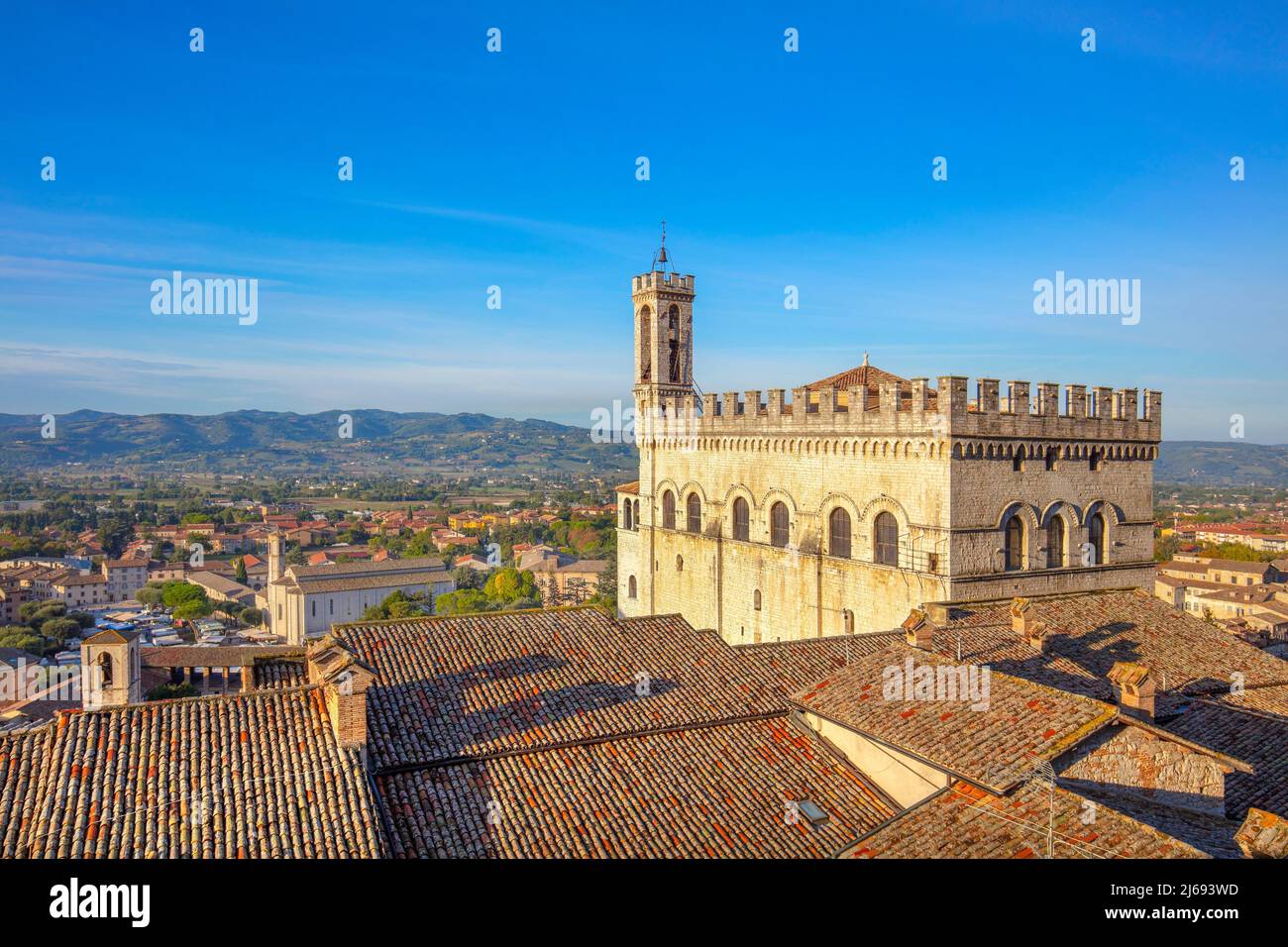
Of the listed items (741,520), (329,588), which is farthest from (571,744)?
(329,588)

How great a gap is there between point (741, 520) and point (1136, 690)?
53.4 ft

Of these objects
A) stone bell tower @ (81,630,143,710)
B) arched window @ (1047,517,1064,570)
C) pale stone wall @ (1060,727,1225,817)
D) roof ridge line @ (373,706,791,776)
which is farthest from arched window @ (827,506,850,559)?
stone bell tower @ (81,630,143,710)

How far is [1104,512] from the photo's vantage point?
25594 mm

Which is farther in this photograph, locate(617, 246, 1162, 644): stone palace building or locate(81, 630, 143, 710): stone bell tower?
locate(617, 246, 1162, 644): stone palace building

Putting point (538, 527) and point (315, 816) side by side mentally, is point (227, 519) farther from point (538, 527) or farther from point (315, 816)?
point (315, 816)

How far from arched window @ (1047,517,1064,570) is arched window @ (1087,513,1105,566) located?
1248 mm

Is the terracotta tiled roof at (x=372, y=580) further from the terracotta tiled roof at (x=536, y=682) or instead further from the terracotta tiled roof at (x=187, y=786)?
Answer: the terracotta tiled roof at (x=187, y=786)

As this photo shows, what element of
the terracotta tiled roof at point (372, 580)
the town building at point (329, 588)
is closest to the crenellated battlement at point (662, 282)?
the town building at point (329, 588)

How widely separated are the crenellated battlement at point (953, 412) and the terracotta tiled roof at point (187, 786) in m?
15.6

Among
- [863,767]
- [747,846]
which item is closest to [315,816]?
[747,846]

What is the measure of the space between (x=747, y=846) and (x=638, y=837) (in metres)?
1.37

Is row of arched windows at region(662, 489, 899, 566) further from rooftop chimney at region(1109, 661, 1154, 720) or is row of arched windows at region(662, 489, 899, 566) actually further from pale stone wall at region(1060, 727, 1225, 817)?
pale stone wall at region(1060, 727, 1225, 817)

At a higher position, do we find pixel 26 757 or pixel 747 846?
pixel 26 757

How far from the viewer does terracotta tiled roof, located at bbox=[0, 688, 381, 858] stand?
9.87 m
